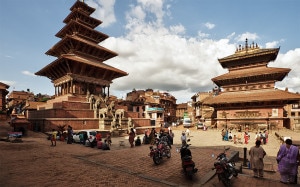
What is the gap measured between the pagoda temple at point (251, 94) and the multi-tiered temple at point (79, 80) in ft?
60.0

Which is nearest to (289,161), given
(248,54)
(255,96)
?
(255,96)

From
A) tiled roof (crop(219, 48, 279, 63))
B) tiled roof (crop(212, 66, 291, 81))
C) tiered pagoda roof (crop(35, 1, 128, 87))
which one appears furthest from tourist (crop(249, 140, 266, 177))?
tiled roof (crop(219, 48, 279, 63))

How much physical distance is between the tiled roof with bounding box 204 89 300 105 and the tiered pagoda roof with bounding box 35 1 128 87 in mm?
18126

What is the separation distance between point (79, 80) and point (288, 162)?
995 inches

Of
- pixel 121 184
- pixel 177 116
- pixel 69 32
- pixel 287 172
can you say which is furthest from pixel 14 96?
pixel 287 172

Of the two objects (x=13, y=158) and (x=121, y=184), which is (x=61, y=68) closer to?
(x=13, y=158)

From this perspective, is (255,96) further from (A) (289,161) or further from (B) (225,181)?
(B) (225,181)

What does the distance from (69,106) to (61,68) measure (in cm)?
764

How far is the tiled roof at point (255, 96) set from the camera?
87.9 ft

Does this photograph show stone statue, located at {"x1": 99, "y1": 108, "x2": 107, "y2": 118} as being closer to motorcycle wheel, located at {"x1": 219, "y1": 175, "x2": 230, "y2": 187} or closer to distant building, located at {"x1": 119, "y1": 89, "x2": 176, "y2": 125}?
motorcycle wheel, located at {"x1": 219, "y1": 175, "x2": 230, "y2": 187}

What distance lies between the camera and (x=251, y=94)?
31094mm

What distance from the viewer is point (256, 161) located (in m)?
6.90

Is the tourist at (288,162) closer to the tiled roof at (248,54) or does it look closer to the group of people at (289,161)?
the group of people at (289,161)

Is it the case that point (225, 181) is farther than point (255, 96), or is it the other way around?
point (255, 96)
